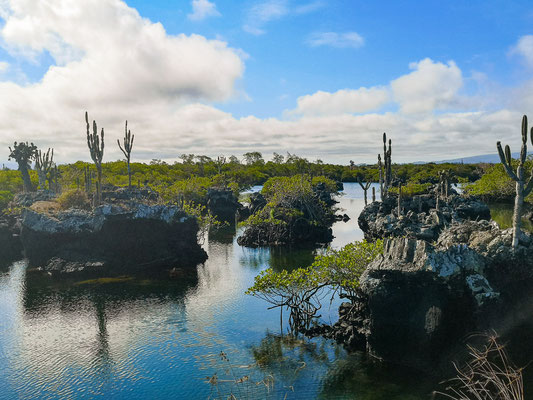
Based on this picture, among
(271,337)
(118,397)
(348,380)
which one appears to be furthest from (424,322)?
(118,397)

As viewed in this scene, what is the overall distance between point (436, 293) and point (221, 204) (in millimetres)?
57037

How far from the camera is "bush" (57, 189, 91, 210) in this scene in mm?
45031

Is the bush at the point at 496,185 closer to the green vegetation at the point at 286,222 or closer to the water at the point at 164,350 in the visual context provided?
the green vegetation at the point at 286,222

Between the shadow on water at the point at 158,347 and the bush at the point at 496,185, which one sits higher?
the bush at the point at 496,185

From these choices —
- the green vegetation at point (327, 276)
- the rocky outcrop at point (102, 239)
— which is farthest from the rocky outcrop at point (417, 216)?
the rocky outcrop at point (102, 239)

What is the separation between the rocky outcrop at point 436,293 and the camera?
1794 centimetres

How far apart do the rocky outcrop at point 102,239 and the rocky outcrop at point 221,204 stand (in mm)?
32094

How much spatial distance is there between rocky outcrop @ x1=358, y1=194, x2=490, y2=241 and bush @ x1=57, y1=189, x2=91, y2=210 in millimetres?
31972

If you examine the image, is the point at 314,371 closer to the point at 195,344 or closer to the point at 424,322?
the point at 424,322

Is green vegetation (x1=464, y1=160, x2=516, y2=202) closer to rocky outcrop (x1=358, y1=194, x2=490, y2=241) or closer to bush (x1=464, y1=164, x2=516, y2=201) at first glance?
bush (x1=464, y1=164, x2=516, y2=201)

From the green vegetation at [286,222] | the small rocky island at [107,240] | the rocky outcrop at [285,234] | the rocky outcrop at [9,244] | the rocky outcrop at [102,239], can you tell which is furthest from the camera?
the green vegetation at [286,222]

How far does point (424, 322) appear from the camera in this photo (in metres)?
18.2

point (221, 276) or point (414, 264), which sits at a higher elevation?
point (414, 264)

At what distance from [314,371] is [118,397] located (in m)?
8.13
